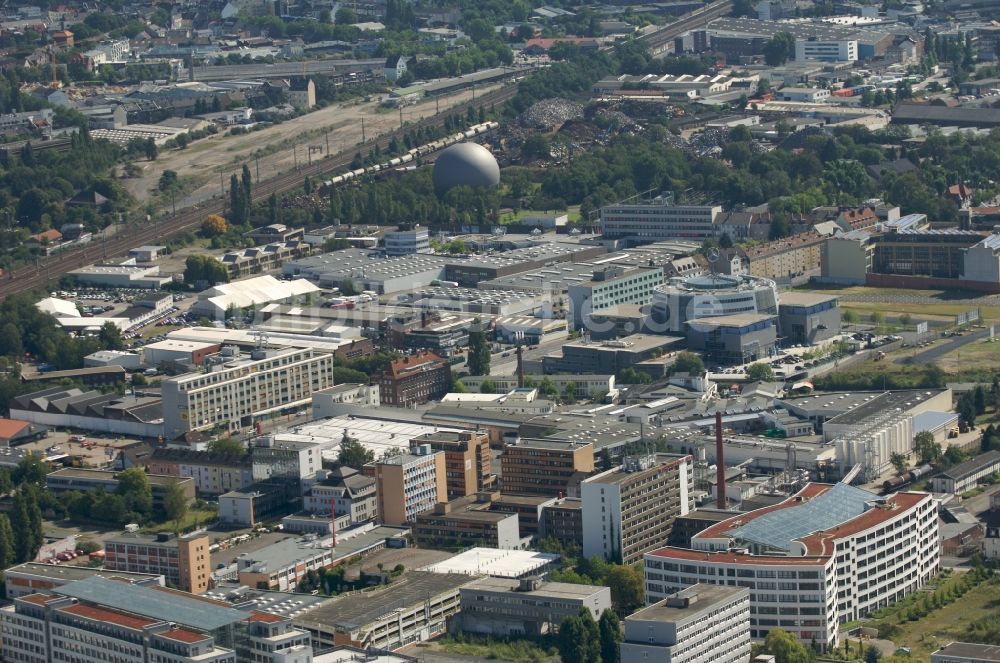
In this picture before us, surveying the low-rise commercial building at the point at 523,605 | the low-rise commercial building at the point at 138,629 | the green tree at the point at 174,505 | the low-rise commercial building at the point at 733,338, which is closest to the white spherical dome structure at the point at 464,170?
the low-rise commercial building at the point at 733,338

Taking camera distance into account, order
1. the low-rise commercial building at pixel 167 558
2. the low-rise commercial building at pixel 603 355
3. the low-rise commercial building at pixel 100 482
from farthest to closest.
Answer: the low-rise commercial building at pixel 603 355 → the low-rise commercial building at pixel 100 482 → the low-rise commercial building at pixel 167 558

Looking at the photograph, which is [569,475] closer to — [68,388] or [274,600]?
[274,600]

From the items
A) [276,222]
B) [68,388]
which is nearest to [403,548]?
[68,388]

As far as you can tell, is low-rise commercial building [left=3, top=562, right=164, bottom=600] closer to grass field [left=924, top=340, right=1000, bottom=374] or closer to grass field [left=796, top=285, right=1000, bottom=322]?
grass field [left=924, top=340, right=1000, bottom=374]

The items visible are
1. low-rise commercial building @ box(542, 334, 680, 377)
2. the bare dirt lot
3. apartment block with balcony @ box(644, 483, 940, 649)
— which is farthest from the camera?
the bare dirt lot

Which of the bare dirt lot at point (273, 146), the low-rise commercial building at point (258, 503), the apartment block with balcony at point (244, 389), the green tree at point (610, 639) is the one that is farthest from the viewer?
the bare dirt lot at point (273, 146)

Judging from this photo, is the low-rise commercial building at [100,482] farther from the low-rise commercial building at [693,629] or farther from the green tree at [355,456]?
the low-rise commercial building at [693,629]

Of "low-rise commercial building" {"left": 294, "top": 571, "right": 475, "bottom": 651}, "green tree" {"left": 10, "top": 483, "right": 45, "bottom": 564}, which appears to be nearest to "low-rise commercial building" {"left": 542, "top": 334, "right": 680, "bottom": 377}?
"green tree" {"left": 10, "top": 483, "right": 45, "bottom": 564}
